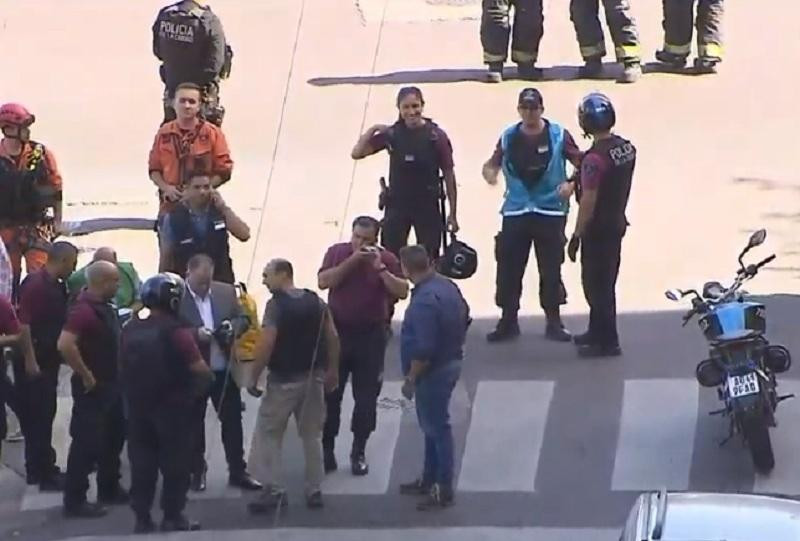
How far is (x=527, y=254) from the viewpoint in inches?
532

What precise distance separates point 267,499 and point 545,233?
3.04 m

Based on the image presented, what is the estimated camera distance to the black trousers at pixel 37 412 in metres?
11.8

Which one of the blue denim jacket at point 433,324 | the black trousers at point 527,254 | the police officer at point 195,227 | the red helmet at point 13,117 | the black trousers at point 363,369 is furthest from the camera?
the black trousers at point 527,254

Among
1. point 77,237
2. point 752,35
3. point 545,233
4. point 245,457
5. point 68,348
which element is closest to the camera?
point 68,348

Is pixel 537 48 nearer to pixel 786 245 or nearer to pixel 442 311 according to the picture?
pixel 786 245

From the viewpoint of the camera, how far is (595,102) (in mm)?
12695

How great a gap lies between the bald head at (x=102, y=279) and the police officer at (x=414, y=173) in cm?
257

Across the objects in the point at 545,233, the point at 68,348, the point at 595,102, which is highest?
the point at 595,102

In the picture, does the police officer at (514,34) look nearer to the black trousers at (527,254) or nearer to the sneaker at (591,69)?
the sneaker at (591,69)

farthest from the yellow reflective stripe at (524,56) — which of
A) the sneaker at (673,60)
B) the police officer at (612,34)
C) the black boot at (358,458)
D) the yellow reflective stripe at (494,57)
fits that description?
the black boot at (358,458)

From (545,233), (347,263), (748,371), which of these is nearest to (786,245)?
(545,233)

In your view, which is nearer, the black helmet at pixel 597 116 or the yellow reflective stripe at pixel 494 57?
the black helmet at pixel 597 116

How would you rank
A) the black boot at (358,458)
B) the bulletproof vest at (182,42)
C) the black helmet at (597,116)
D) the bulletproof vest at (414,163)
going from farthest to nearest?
the bulletproof vest at (182,42), the bulletproof vest at (414,163), the black helmet at (597,116), the black boot at (358,458)

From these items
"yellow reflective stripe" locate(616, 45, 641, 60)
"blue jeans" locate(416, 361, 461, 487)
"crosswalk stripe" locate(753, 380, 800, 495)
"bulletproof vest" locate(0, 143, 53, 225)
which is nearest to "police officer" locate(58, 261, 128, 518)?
"blue jeans" locate(416, 361, 461, 487)
